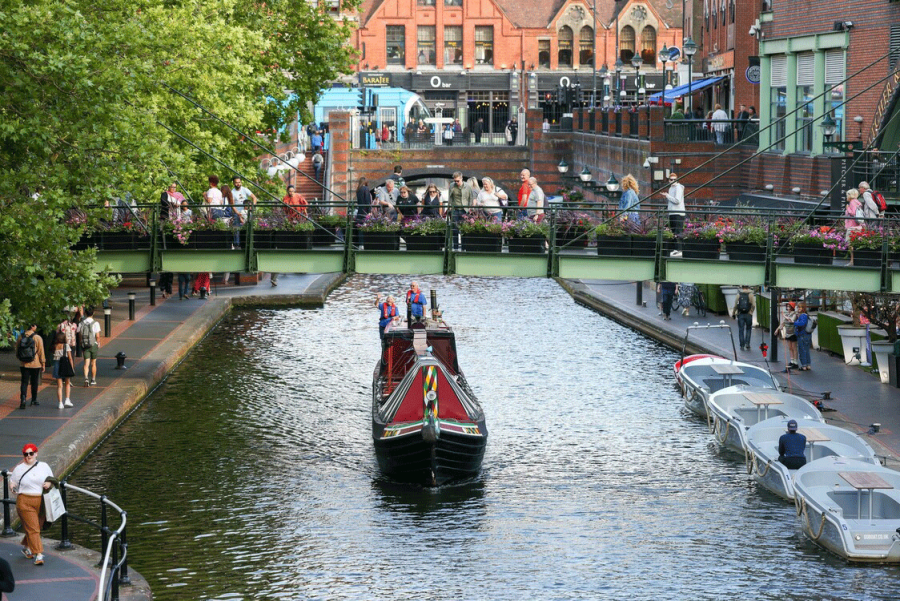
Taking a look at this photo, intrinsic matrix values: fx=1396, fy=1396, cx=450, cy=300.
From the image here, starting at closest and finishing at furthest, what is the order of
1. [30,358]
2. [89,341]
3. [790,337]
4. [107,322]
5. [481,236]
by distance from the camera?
1. [30,358]
2. [481,236]
3. [89,341]
4. [790,337]
5. [107,322]

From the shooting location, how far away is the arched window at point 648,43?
9981 centimetres

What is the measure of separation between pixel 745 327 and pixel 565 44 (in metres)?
63.5

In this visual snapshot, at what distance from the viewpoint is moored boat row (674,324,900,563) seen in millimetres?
22062

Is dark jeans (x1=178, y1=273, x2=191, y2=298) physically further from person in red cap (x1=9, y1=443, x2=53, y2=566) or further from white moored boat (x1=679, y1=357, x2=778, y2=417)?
person in red cap (x1=9, y1=443, x2=53, y2=566)

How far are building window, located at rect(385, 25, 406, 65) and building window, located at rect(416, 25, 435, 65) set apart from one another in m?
1.11

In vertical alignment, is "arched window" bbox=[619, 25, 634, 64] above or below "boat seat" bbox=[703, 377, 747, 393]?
above

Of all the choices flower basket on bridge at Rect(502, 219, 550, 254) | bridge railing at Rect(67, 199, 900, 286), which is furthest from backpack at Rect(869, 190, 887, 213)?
flower basket on bridge at Rect(502, 219, 550, 254)

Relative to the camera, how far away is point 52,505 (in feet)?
64.7

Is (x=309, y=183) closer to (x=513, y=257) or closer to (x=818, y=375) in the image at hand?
(x=818, y=375)

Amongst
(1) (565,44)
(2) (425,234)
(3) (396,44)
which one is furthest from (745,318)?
(1) (565,44)

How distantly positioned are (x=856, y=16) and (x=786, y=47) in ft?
19.2

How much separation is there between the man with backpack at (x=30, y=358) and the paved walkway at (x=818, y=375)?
16.7 meters

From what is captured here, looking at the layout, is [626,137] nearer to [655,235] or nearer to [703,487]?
[655,235]

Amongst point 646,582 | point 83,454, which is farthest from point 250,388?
point 646,582
